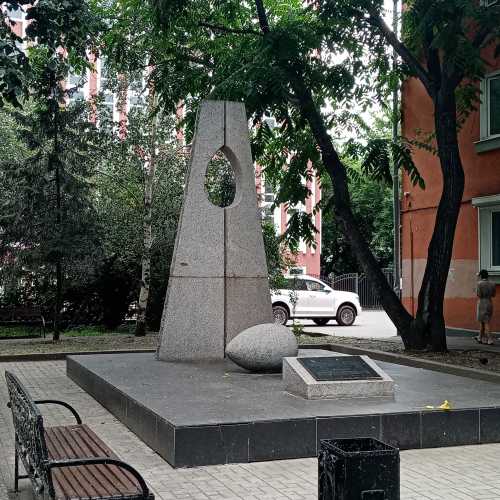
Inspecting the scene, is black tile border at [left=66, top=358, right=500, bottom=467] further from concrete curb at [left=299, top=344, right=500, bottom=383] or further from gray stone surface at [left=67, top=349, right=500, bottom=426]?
concrete curb at [left=299, top=344, right=500, bottom=383]

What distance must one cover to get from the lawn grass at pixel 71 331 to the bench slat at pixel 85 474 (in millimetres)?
14582

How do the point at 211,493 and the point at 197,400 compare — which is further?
the point at 197,400

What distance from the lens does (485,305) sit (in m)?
16.1

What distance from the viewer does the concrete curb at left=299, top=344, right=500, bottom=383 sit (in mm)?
11484

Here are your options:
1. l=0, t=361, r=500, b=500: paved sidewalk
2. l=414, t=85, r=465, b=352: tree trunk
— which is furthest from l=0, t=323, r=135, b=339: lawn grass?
l=0, t=361, r=500, b=500: paved sidewalk

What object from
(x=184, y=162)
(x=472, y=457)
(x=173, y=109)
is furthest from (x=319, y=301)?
(x=472, y=457)

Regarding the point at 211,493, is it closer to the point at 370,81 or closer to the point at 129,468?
the point at 129,468

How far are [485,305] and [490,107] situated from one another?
485cm

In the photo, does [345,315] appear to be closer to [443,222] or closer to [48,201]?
[48,201]

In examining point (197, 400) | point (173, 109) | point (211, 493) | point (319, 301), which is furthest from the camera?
point (319, 301)

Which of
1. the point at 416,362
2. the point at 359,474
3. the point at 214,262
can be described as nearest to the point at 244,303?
the point at 214,262

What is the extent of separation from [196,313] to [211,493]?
6154 mm

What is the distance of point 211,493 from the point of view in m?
5.73

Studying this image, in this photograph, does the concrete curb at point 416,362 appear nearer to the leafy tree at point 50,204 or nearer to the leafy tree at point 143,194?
the leafy tree at point 50,204
